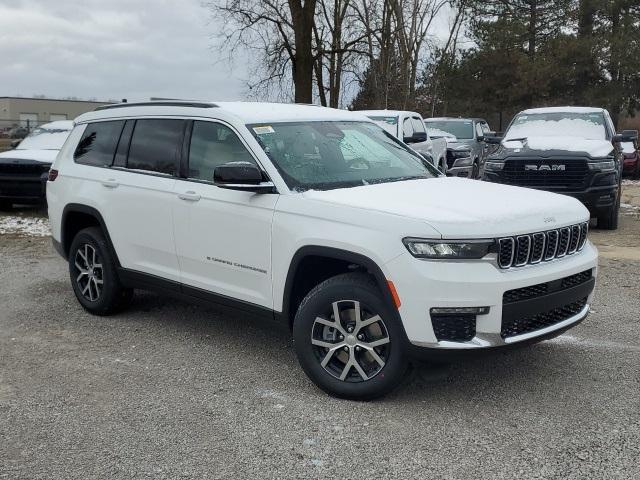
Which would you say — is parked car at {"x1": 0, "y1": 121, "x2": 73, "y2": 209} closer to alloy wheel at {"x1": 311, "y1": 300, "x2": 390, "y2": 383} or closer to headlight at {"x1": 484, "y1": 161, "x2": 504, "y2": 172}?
headlight at {"x1": 484, "y1": 161, "x2": 504, "y2": 172}

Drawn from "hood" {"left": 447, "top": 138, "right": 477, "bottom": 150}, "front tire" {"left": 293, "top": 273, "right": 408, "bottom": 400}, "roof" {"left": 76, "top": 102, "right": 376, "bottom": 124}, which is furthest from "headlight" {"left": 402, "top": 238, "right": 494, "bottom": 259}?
"hood" {"left": 447, "top": 138, "right": 477, "bottom": 150}

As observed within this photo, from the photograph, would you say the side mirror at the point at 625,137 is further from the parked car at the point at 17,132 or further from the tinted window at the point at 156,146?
the parked car at the point at 17,132

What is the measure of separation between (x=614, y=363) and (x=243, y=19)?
849 inches

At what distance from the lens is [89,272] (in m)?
6.19

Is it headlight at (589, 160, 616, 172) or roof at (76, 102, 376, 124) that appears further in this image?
headlight at (589, 160, 616, 172)

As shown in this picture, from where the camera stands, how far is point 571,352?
5125 mm

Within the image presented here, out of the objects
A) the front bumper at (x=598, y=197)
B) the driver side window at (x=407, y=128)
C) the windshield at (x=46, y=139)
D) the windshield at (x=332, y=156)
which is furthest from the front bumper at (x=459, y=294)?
the windshield at (x=46, y=139)

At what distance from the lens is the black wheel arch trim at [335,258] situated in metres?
3.92

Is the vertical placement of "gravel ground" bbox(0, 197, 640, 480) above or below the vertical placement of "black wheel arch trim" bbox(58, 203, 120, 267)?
below

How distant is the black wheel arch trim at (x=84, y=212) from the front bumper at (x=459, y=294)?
295 centimetres

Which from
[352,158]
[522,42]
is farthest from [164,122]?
[522,42]

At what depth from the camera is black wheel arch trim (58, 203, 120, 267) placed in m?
5.90

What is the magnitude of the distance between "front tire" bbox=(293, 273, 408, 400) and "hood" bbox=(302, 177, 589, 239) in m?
0.48

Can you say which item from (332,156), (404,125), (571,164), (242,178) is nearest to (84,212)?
(242,178)
